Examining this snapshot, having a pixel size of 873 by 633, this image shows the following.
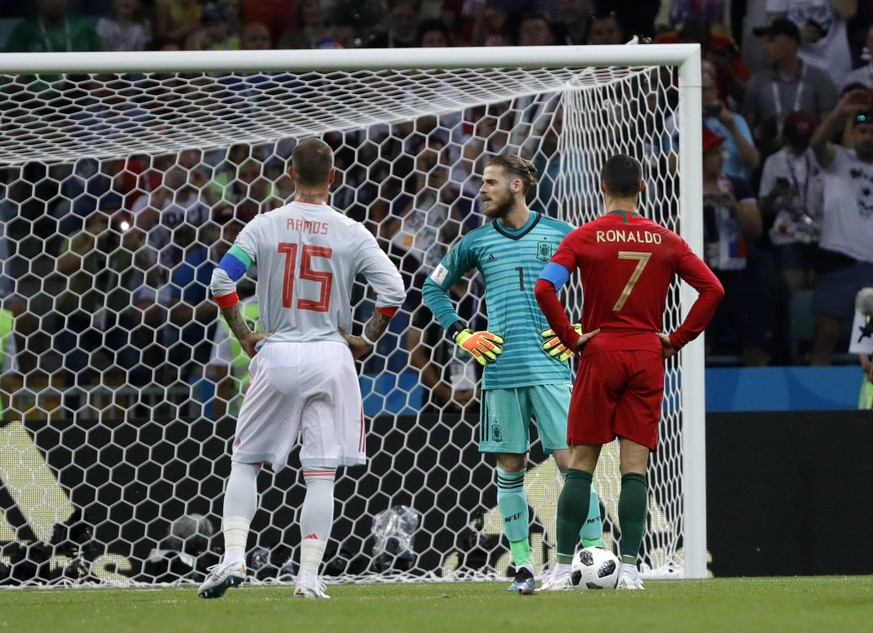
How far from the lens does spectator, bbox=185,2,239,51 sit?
982cm

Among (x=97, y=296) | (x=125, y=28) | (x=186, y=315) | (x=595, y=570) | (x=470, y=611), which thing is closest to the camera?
(x=470, y=611)

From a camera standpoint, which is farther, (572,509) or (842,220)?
(842,220)

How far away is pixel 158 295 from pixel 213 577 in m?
3.03

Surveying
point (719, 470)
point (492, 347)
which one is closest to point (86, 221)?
point (492, 347)

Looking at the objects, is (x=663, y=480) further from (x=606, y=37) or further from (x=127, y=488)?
(x=606, y=37)

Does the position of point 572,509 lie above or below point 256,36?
below

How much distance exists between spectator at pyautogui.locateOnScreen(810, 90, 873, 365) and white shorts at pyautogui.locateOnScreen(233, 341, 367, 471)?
4766 mm

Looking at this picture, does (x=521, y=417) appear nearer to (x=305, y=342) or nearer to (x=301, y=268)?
(x=305, y=342)

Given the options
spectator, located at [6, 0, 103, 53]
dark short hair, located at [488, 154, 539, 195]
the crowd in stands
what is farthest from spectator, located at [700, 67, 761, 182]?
spectator, located at [6, 0, 103, 53]

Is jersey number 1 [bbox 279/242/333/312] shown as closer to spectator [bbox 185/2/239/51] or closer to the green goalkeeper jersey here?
the green goalkeeper jersey

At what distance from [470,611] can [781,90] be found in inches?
254

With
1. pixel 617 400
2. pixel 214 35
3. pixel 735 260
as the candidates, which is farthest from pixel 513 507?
pixel 214 35

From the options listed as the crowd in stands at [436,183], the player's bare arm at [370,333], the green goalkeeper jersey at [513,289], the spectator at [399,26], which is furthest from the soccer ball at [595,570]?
the spectator at [399,26]

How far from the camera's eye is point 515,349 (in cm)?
534
